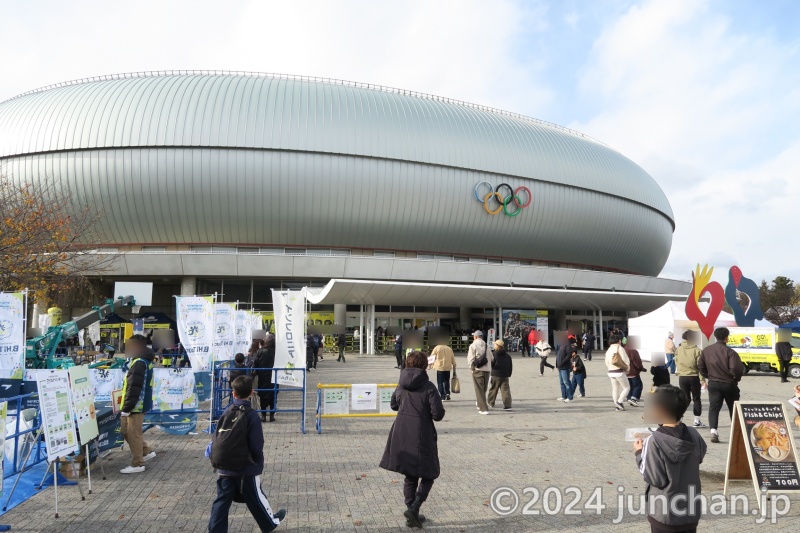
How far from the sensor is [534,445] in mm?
9500

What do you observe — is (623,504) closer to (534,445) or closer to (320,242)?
(534,445)

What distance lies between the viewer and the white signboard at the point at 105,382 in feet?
31.9

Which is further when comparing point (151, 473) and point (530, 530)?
point (151, 473)

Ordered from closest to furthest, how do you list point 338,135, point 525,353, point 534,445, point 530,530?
point 530,530, point 534,445, point 525,353, point 338,135

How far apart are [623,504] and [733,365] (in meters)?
3.67

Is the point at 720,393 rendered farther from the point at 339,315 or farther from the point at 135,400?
the point at 339,315

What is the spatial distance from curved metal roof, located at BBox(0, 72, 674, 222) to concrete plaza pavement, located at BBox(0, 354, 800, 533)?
29102mm

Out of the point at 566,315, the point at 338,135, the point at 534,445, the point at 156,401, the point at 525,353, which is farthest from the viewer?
the point at 566,315

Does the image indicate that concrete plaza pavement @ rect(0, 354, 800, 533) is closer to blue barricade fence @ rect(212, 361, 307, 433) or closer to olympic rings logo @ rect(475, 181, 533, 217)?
blue barricade fence @ rect(212, 361, 307, 433)

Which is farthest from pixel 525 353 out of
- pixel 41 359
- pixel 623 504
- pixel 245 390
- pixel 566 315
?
pixel 245 390

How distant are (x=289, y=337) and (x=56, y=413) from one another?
18.6ft
